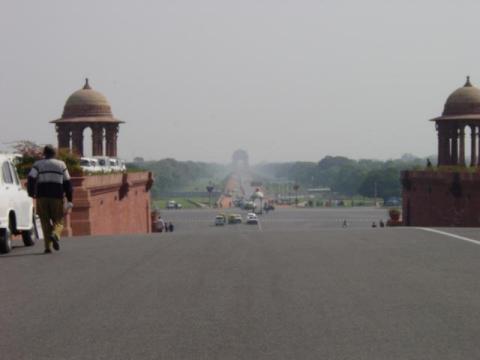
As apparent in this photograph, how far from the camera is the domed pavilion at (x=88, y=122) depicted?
191ft

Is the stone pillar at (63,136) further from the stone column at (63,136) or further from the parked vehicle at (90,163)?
the parked vehicle at (90,163)

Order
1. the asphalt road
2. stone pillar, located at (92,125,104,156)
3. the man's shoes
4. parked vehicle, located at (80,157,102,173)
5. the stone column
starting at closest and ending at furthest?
the asphalt road → the man's shoes → parked vehicle, located at (80,157,102,173) → the stone column → stone pillar, located at (92,125,104,156)

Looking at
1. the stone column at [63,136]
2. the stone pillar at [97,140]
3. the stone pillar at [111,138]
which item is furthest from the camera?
the stone pillar at [111,138]

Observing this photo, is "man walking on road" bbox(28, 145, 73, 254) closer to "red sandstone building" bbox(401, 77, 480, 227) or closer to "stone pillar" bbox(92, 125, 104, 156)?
"red sandstone building" bbox(401, 77, 480, 227)

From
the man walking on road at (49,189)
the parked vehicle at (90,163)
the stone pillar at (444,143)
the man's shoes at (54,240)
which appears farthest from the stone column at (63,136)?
the man walking on road at (49,189)

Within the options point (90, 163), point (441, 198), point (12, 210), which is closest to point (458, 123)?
point (441, 198)

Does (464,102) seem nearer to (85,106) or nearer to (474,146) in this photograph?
(474,146)

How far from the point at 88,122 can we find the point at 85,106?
1.44 m

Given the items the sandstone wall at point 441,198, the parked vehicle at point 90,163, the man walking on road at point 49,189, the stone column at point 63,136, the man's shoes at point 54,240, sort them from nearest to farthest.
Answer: the man walking on road at point 49,189
the man's shoes at point 54,240
the sandstone wall at point 441,198
the parked vehicle at point 90,163
the stone column at point 63,136

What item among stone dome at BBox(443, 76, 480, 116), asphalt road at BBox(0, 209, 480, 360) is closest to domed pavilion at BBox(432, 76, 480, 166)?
stone dome at BBox(443, 76, 480, 116)

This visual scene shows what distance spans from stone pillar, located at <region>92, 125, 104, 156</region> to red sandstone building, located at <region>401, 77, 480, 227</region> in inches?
760

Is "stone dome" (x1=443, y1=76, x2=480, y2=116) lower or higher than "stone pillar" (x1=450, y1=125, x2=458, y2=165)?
higher

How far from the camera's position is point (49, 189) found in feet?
47.0

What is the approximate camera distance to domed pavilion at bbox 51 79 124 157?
58.3 meters
